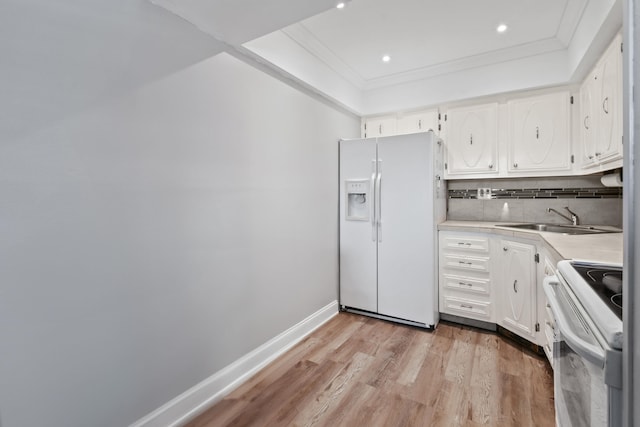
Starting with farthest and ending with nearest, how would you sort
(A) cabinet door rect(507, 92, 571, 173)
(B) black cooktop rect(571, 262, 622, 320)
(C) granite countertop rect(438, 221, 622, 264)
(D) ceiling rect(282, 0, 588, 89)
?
1. (A) cabinet door rect(507, 92, 571, 173)
2. (D) ceiling rect(282, 0, 588, 89)
3. (C) granite countertop rect(438, 221, 622, 264)
4. (B) black cooktop rect(571, 262, 622, 320)

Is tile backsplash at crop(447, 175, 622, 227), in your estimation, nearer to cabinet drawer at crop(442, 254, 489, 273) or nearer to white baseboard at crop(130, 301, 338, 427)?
cabinet drawer at crop(442, 254, 489, 273)

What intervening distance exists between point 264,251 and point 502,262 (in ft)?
6.77

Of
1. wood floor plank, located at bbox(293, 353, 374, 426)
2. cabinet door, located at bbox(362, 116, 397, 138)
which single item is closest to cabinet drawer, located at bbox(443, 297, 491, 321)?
wood floor plank, located at bbox(293, 353, 374, 426)

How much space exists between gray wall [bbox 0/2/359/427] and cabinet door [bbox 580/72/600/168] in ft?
7.99

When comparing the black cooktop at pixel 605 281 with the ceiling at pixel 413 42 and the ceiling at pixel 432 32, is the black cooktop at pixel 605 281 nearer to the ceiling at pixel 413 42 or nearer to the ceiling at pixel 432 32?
the ceiling at pixel 413 42

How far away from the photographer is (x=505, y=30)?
98.0 inches

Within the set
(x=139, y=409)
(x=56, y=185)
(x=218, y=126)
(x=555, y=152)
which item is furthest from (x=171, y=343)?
(x=555, y=152)

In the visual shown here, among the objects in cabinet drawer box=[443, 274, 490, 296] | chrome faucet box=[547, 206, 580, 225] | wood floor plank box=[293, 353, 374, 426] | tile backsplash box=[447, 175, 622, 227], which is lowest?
wood floor plank box=[293, 353, 374, 426]

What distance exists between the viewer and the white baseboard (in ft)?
5.28

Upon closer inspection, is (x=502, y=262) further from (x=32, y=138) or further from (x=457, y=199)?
(x=32, y=138)

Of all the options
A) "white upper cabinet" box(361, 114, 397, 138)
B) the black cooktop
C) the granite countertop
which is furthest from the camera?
"white upper cabinet" box(361, 114, 397, 138)

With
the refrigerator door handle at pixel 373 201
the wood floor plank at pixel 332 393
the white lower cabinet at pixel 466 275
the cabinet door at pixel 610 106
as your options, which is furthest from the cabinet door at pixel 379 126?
the wood floor plank at pixel 332 393

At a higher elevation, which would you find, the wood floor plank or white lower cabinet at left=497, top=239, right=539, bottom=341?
white lower cabinet at left=497, top=239, right=539, bottom=341

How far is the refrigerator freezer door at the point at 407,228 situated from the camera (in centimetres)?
282
